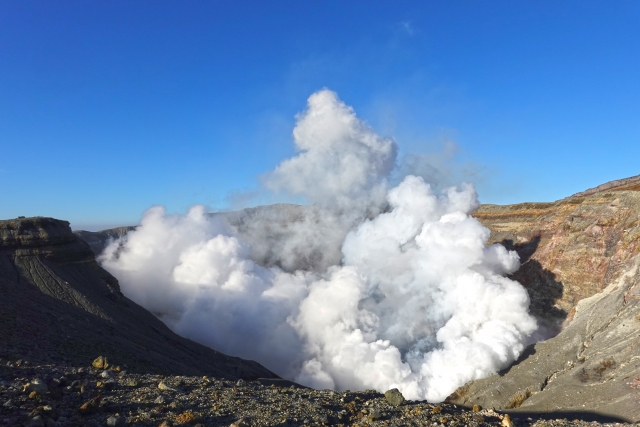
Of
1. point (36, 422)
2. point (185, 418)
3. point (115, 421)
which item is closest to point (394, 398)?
point (185, 418)

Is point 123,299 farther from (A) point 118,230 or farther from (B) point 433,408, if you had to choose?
(A) point 118,230

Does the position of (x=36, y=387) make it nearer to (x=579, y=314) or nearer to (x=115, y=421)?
(x=115, y=421)

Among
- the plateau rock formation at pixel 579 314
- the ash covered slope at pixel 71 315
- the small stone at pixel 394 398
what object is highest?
the plateau rock formation at pixel 579 314

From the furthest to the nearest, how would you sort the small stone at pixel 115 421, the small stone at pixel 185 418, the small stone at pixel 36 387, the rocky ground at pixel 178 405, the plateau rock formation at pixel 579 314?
the plateau rock formation at pixel 579 314 < the small stone at pixel 36 387 < the small stone at pixel 185 418 < the rocky ground at pixel 178 405 < the small stone at pixel 115 421

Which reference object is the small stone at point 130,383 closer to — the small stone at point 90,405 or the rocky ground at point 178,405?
the rocky ground at point 178,405

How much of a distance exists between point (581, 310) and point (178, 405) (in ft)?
163

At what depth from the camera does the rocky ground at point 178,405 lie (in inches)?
436

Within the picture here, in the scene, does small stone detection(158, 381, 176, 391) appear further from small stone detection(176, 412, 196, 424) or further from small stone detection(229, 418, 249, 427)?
small stone detection(229, 418, 249, 427)

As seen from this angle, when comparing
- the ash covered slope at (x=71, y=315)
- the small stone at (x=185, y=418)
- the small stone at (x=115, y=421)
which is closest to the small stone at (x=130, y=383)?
the small stone at (x=115, y=421)

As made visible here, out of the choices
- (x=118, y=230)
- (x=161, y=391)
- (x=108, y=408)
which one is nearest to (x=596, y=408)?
(x=161, y=391)

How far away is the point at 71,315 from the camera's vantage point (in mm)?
30703

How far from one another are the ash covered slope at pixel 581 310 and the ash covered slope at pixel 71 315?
28.0 m

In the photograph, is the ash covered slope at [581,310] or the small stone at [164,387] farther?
the ash covered slope at [581,310]

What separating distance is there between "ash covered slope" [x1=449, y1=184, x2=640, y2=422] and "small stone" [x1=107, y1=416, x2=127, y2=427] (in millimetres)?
25526
